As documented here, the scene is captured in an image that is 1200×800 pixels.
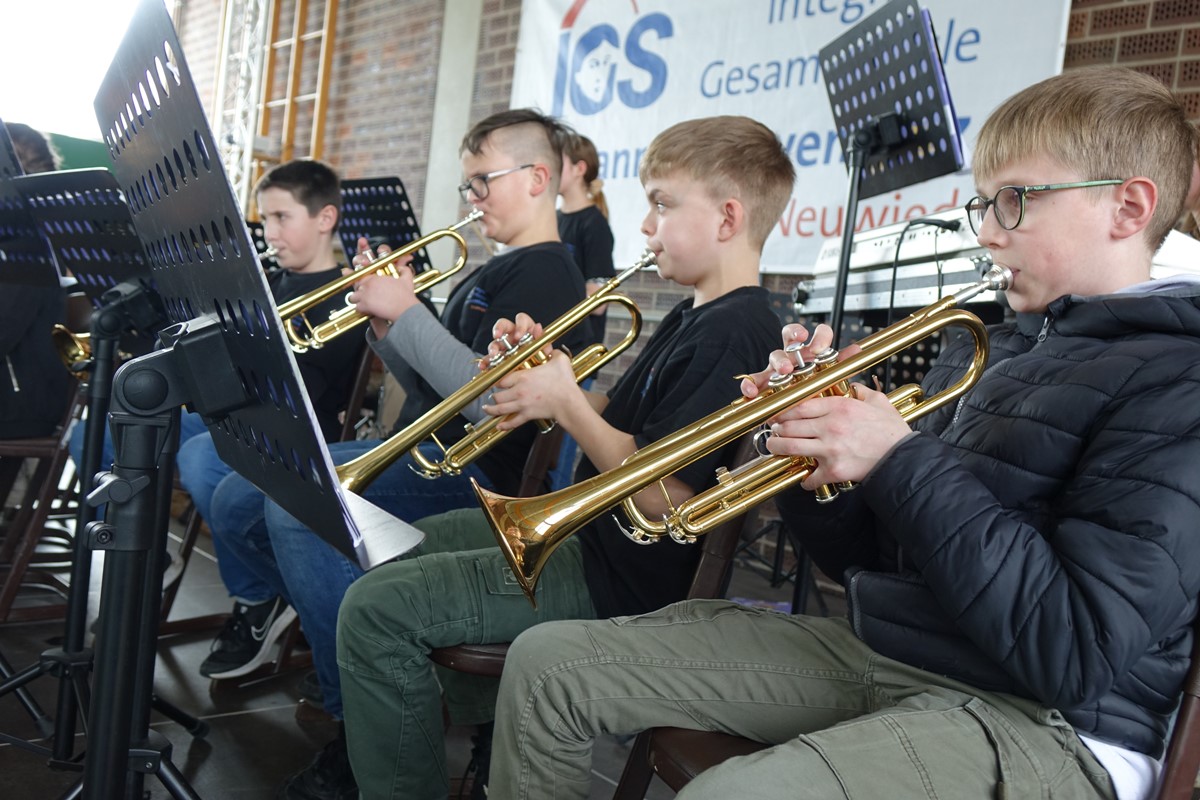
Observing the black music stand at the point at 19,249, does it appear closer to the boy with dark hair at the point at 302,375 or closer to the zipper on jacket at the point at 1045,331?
the boy with dark hair at the point at 302,375

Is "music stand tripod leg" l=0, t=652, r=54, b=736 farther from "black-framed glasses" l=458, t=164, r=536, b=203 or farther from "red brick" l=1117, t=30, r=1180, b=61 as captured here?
"red brick" l=1117, t=30, r=1180, b=61

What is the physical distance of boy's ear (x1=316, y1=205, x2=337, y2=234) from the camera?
3.09 m

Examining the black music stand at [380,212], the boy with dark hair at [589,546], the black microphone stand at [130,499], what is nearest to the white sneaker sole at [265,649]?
the boy with dark hair at [589,546]

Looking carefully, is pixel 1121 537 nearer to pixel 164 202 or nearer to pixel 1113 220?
pixel 1113 220

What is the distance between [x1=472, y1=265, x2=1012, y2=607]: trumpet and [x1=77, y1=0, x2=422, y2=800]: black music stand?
20 cm

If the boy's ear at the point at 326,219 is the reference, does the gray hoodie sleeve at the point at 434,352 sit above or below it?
below

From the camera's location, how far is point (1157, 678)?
1.07 m

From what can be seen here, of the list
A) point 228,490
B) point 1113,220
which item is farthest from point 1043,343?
point 228,490

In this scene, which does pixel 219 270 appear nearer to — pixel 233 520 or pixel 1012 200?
pixel 1012 200

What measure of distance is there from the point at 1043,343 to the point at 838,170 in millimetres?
2798

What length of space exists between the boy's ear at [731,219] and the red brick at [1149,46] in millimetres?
2190

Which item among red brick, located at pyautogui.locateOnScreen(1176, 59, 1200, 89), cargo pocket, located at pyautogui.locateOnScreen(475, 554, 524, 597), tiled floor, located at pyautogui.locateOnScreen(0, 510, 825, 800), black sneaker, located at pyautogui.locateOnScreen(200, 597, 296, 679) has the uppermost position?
red brick, located at pyautogui.locateOnScreen(1176, 59, 1200, 89)

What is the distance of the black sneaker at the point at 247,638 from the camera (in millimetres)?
2463

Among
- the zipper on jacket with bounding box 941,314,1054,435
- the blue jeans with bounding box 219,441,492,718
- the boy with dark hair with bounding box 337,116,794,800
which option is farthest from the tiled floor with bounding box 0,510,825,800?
the zipper on jacket with bounding box 941,314,1054,435
